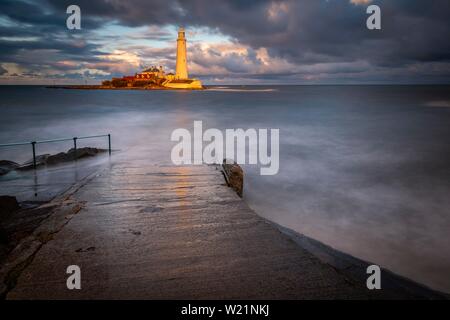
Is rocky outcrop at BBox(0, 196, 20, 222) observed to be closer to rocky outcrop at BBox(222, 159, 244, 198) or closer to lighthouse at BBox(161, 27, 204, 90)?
rocky outcrop at BBox(222, 159, 244, 198)

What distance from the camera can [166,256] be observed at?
9.95ft

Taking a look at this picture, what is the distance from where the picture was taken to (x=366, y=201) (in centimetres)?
768

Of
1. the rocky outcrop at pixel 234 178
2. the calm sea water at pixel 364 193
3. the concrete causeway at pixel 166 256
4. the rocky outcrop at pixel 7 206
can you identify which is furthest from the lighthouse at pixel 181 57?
the concrete causeway at pixel 166 256

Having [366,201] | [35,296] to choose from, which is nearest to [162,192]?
[35,296]

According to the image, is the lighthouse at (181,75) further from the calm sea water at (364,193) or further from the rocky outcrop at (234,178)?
the rocky outcrop at (234,178)

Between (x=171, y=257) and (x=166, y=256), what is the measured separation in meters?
0.06

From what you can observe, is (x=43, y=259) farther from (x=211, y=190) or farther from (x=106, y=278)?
(x=211, y=190)

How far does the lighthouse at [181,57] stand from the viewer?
301ft

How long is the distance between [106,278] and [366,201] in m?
6.92

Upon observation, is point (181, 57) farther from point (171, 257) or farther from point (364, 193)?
point (171, 257)

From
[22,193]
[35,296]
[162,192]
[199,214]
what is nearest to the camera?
[35,296]

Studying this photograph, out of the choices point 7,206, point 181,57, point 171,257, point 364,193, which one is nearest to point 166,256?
point 171,257

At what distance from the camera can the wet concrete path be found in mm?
2496

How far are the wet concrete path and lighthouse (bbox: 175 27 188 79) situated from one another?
9579 centimetres
